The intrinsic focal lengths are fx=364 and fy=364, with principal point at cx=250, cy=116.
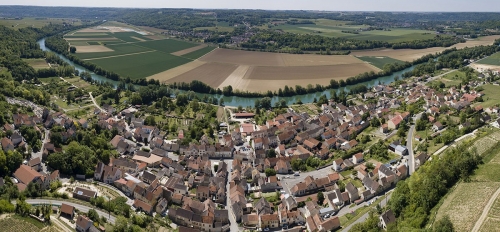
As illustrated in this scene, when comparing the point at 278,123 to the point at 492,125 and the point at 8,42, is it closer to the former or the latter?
the point at 492,125

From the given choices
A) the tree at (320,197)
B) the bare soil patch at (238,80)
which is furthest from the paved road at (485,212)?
the bare soil patch at (238,80)

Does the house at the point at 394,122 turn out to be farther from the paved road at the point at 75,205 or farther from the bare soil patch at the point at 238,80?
the paved road at the point at 75,205

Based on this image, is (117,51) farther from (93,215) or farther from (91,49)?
(93,215)

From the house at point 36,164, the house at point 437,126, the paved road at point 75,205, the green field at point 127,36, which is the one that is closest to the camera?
the paved road at point 75,205

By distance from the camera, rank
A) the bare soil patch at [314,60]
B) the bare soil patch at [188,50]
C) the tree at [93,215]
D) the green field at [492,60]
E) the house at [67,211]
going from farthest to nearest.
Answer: the bare soil patch at [188,50] < the bare soil patch at [314,60] < the green field at [492,60] < the house at [67,211] < the tree at [93,215]

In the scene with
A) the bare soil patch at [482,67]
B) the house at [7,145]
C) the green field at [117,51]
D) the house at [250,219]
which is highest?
the bare soil patch at [482,67]

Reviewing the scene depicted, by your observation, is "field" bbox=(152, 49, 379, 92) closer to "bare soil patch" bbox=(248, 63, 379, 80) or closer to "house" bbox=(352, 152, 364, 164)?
"bare soil patch" bbox=(248, 63, 379, 80)

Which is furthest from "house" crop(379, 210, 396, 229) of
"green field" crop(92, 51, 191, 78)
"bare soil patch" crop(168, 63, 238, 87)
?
"green field" crop(92, 51, 191, 78)

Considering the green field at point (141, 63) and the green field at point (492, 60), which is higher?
the green field at point (492, 60)
